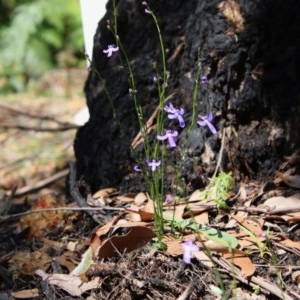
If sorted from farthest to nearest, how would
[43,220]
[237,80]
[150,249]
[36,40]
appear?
[36,40] < [43,220] < [237,80] < [150,249]

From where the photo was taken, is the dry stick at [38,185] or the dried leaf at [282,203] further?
the dry stick at [38,185]

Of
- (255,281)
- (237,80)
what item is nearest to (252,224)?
(255,281)

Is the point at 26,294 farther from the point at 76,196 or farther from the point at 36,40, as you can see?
the point at 36,40

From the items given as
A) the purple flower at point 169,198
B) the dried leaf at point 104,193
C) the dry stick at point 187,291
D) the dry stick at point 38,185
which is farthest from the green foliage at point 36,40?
the dry stick at point 187,291

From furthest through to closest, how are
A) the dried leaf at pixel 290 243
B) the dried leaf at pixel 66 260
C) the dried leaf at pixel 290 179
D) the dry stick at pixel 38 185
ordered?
1. the dry stick at pixel 38 185
2. the dried leaf at pixel 290 179
3. the dried leaf at pixel 66 260
4. the dried leaf at pixel 290 243

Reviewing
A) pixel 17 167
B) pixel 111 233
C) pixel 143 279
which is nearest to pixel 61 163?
pixel 17 167

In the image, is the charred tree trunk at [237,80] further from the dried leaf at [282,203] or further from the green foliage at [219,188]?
the dried leaf at [282,203]
